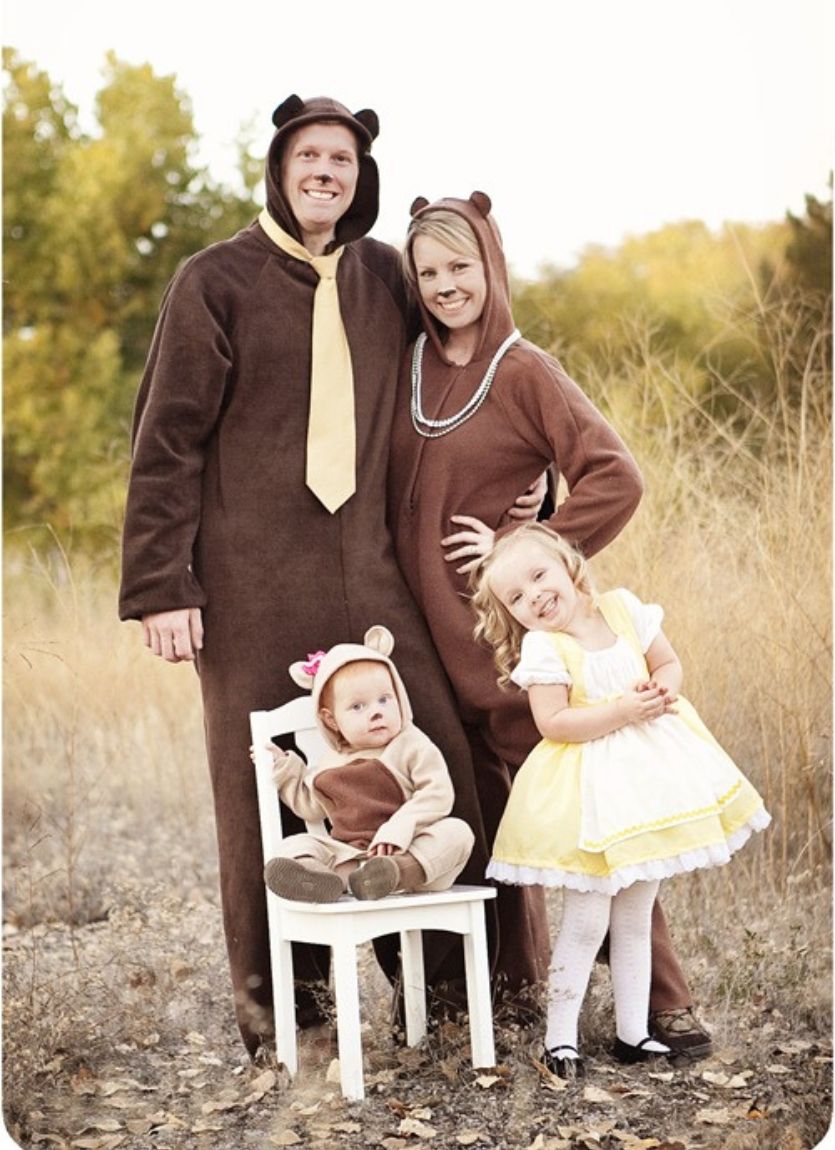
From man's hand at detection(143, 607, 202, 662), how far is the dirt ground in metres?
0.90

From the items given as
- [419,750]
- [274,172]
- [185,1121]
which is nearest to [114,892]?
[185,1121]

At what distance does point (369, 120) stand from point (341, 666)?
3.92 feet

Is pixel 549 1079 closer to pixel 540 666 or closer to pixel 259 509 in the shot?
pixel 540 666

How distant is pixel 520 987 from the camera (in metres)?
3.82

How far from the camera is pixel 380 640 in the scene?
11.4 ft

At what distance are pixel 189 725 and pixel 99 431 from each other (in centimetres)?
131

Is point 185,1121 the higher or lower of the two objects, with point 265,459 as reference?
lower

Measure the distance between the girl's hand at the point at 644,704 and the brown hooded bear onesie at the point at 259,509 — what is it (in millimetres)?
432

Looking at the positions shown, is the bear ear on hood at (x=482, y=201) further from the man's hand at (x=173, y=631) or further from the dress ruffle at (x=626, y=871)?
the dress ruffle at (x=626, y=871)

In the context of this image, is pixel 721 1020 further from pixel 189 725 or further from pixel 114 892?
pixel 189 725

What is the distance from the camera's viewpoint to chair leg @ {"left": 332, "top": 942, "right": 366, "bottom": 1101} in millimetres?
3189

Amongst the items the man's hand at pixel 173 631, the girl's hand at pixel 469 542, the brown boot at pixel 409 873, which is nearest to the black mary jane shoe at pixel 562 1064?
the brown boot at pixel 409 873

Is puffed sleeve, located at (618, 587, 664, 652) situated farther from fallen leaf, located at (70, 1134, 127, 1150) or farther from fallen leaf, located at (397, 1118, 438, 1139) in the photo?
fallen leaf, located at (70, 1134, 127, 1150)

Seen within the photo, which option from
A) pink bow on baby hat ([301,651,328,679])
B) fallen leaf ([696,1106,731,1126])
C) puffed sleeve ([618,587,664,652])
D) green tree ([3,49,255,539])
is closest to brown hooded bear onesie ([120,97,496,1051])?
pink bow on baby hat ([301,651,328,679])
